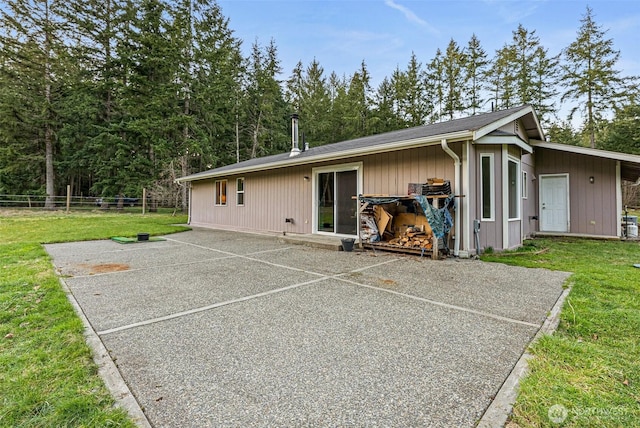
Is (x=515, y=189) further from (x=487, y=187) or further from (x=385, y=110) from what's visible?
(x=385, y=110)

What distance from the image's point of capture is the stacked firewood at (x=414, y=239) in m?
5.71

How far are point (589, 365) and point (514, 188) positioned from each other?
18.2ft

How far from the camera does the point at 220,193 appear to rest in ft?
40.1

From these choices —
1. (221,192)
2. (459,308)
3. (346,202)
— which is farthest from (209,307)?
(221,192)

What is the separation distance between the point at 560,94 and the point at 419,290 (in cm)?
2176

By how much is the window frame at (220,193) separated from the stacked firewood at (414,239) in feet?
25.7

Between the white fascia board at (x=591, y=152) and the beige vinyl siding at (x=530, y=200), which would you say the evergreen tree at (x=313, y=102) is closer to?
the beige vinyl siding at (x=530, y=200)

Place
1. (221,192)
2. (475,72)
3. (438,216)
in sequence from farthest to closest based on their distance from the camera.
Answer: (475,72) < (221,192) < (438,216)

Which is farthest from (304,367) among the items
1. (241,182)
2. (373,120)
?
(373,120)

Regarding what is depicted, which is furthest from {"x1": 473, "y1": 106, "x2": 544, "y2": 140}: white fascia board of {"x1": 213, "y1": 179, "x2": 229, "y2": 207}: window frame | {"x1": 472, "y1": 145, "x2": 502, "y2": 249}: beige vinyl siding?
{"x1": 213, "y1": 179, "x2": 229, "y2": 207}: window frame

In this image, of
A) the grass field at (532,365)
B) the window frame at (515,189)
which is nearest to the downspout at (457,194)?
the window frame at (515,189)

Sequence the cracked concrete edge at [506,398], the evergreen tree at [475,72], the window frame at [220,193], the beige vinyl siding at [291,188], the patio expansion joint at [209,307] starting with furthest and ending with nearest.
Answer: the evergreen tree at [475,72], the window frame at [220,193], the beige vinyl siding at [291,188], the patio expansion joint at [209,307], the cracked concrete edge at [506,398]

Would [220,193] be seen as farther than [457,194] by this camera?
Yes

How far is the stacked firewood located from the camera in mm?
5707
